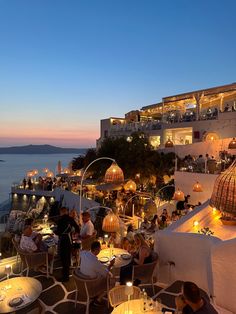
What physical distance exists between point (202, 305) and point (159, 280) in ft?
9.89

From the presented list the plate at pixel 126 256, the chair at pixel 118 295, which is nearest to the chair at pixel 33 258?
the plate at pixel 126 256

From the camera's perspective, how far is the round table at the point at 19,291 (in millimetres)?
3788

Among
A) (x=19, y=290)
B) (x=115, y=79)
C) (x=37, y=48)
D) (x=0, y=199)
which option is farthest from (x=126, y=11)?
(x=0, y=199)

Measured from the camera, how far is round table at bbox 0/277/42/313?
12.4 feet

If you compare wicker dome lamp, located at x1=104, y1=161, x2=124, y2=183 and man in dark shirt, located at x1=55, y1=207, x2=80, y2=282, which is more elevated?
wicker dome lamp, located at x1=104, y1=161, x2=124, y2=183

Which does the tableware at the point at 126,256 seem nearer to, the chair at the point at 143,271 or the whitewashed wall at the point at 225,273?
the chair at the point at 143,271

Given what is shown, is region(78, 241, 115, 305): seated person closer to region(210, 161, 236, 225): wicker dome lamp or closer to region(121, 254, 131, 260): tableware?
region(121, 254, 131, 260): tableware

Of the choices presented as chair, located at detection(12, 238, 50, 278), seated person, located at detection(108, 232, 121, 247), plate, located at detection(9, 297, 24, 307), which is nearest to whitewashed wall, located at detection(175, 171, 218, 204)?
seated person, located at detection(108, 232, 121, 247)

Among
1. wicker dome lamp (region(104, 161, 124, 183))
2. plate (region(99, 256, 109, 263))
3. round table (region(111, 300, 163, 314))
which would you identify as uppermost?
wicker dome lamp (region(104, 161, 124, 183))

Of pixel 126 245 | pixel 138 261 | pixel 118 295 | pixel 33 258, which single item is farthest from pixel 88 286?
pixel 126 245

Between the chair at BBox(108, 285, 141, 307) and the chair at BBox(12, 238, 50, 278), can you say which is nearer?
the chair at BBox(108, 285, 141, 307)

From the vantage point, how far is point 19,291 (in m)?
4.09

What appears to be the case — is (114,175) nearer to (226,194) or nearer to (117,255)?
(117,255)

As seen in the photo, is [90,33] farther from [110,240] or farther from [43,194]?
[110,240]
